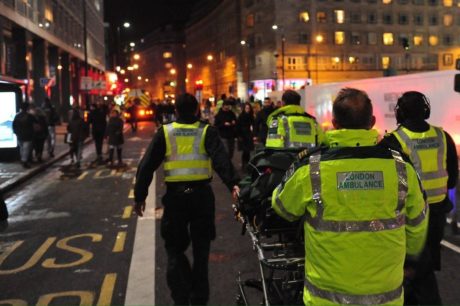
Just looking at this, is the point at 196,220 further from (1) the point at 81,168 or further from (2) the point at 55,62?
(2) the point at 55,62

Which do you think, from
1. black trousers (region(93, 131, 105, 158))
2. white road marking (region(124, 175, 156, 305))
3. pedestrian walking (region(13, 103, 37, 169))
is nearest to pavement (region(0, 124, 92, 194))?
pedestrian walking (region(13, 103, 37, 169))

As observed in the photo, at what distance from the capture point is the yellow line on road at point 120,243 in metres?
7.14

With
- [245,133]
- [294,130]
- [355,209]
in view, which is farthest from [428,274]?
[245,133]

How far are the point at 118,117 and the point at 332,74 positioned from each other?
60250mm

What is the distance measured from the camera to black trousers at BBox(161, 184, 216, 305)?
4.58 meters

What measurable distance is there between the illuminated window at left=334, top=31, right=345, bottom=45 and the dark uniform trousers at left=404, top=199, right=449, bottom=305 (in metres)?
72.1

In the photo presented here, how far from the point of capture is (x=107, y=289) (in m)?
5.57

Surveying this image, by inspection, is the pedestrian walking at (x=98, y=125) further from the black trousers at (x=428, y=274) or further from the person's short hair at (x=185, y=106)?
the black trousers at (x=428, y=274)

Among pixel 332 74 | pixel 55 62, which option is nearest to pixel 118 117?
pixel 55 62

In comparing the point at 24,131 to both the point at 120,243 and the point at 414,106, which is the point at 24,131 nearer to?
the point at 120,243

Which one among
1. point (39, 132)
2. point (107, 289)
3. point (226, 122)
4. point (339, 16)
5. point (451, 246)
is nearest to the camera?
point (107, 289)

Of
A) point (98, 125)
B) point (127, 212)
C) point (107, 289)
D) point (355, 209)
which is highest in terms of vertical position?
point (98, 125)

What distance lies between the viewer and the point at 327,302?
2.49 m

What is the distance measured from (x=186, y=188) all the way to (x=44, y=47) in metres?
32.4
